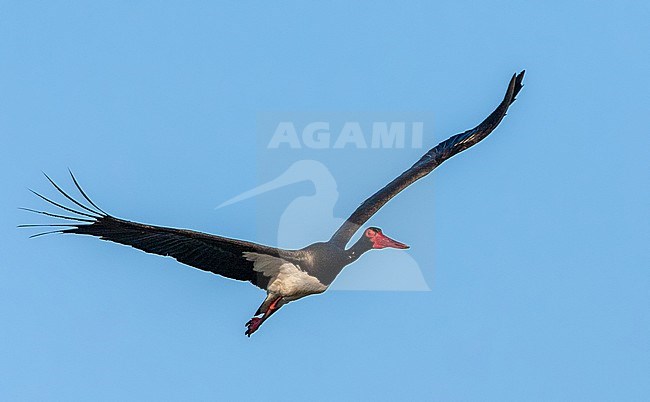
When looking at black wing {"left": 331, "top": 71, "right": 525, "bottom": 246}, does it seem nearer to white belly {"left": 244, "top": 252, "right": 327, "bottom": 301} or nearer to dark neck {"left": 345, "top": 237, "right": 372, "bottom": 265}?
dark neck {"left": 345, "top": 237, "right": 372, "bottom": 265}

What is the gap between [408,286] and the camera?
86.5 feet

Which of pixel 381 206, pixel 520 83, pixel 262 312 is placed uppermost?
pixel 520 83

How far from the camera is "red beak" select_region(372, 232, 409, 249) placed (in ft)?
79.8

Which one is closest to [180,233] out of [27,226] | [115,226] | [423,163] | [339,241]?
[115,226]

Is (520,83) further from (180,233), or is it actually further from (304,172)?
(180,233)

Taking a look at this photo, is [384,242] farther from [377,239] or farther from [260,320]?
[260,320]

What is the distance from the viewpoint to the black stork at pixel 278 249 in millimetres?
21656

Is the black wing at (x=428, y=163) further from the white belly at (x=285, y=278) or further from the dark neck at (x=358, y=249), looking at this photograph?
the white belly at (x=285, y=278)

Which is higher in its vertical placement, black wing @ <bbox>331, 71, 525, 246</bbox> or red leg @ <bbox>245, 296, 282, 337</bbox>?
black wing @ <bbox>331, 71, 525, 246</bbox>

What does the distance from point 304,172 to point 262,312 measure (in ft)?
14.8

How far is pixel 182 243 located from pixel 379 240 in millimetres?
3752

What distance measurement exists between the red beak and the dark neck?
5.0 inches

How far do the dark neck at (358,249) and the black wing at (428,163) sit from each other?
36 cm

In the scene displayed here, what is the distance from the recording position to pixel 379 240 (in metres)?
24.4
